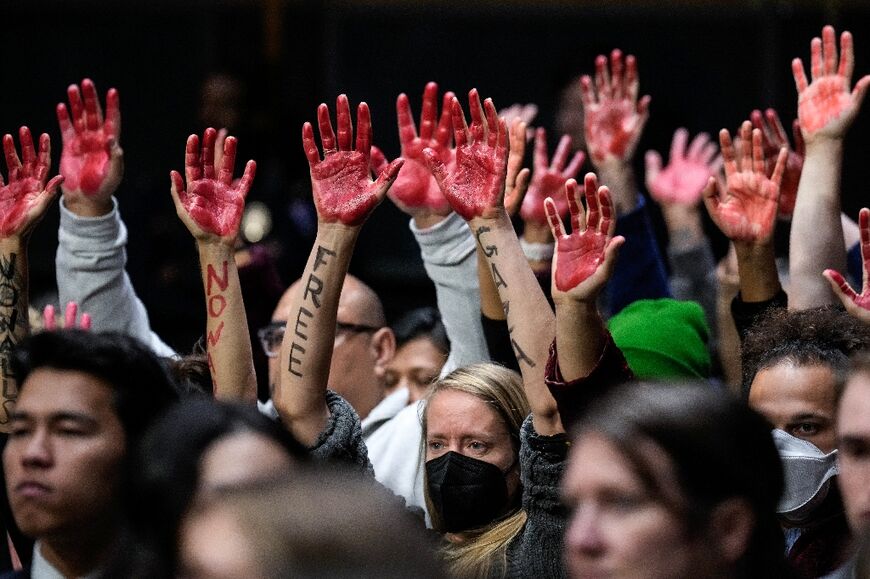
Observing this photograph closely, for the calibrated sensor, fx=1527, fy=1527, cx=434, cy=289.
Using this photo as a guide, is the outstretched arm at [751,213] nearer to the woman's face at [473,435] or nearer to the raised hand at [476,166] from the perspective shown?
the raised hand at [476,166]

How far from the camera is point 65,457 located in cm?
250

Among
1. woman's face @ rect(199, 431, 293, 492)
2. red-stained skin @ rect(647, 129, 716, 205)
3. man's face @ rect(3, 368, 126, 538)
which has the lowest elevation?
red-stained skin @ rect(647, 129, 716, 205)

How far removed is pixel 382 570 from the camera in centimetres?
166

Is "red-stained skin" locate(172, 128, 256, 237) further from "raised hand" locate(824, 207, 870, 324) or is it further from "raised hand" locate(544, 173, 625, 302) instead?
"raised hand" locate(824, 207, 870, 324)

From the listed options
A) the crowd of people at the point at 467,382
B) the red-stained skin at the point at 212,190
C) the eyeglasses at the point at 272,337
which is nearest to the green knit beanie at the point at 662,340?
the crowd of people at the point at 467,382

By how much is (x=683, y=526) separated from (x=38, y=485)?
1.07 m

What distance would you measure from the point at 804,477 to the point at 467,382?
80 centimetres

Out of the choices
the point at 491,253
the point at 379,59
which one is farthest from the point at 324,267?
the point at 379,59

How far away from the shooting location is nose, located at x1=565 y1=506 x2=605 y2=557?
6.79ft

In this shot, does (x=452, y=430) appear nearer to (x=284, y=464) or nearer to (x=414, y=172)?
(x=414, y=172)

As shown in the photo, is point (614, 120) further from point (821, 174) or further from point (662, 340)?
point (662, 340)

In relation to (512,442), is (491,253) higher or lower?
higher

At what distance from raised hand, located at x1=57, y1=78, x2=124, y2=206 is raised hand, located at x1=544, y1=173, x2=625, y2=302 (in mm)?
1268

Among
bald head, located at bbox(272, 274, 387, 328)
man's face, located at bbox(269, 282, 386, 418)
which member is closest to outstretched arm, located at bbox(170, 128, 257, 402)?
man's face, located at bbox(269, 282, 386, 418)
